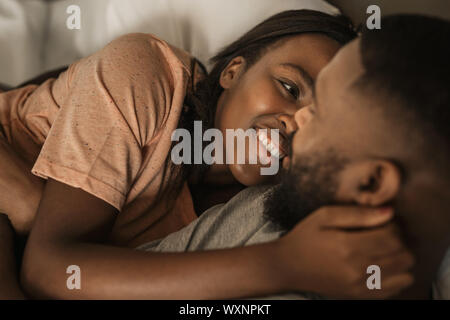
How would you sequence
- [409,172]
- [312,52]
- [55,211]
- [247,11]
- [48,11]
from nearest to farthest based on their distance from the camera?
[409,172], [55,211], [312,52], [247,11], [48,11]

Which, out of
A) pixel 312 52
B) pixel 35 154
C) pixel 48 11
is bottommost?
pixel 35 154

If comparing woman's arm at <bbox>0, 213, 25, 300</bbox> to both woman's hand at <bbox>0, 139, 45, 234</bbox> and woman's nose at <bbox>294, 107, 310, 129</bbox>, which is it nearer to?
woman's hand at <bbox>0, 139, 45, 234</bbox>

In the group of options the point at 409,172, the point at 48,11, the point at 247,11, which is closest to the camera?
the point at 409,172

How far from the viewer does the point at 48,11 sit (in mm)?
1354

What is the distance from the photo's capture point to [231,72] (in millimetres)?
1022

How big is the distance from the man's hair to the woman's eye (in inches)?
11.1

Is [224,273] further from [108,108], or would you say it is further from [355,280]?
[108,108]

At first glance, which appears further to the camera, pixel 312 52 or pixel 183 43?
pixel 183 43

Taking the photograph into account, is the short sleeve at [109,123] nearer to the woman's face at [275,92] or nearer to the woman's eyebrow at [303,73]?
the woman's face at [275,92]

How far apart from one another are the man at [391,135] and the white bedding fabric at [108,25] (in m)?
0.61

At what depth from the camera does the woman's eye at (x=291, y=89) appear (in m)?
0.88

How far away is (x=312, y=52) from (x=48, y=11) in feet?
2.90

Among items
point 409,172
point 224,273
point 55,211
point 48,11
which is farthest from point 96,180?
point 48,11

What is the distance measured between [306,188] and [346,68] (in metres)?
0.19
